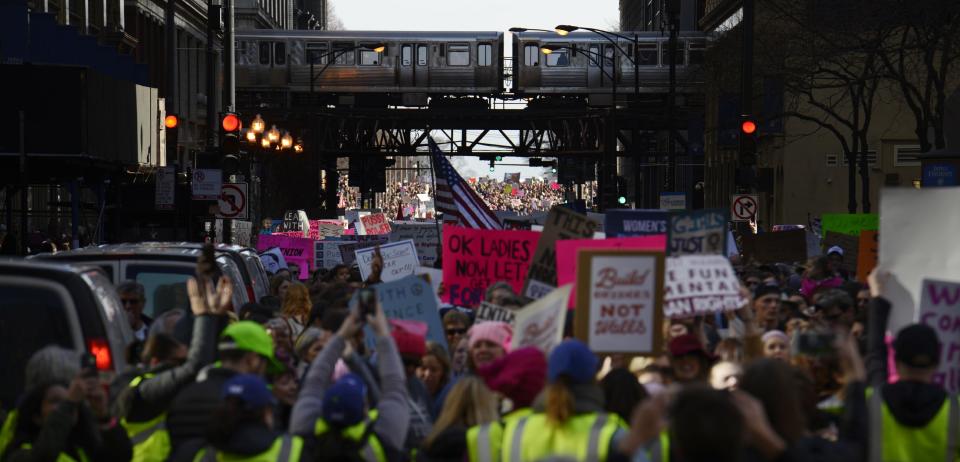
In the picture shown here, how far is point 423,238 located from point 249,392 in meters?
17.3

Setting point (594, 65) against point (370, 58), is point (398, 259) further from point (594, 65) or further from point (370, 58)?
point (370, 58)

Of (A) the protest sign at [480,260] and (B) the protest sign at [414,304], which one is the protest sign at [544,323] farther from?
(A) the protest sign at [480,260]

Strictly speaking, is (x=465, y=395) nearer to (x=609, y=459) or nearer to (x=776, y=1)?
(x=609, y=459)

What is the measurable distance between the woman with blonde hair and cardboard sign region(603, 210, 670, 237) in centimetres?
873

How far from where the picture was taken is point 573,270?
1057 centimetres

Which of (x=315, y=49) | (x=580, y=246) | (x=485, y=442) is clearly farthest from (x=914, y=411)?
(x=315, y=49)

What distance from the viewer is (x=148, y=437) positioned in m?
7.71

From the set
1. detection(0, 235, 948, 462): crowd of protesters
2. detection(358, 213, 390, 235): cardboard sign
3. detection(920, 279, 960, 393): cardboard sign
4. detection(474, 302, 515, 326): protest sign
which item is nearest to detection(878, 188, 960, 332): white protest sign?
detection(0, 235, 948, 462): crowd of protesters

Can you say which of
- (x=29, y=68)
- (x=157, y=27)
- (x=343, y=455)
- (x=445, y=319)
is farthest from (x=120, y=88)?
(x=157, y=27)

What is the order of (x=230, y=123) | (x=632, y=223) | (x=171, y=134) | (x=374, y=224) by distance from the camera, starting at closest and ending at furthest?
(x=632, y=223), (x=230, y=123), (x=171, y=134), (x=374, y=224)

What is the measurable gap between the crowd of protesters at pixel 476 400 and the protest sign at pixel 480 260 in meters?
4.25

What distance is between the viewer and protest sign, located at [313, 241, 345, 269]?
24.5 metres

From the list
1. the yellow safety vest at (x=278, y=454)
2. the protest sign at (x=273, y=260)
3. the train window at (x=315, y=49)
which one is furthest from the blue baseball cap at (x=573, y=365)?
the train window at (x=315, y=49)

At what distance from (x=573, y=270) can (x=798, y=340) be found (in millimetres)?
A: 2542
